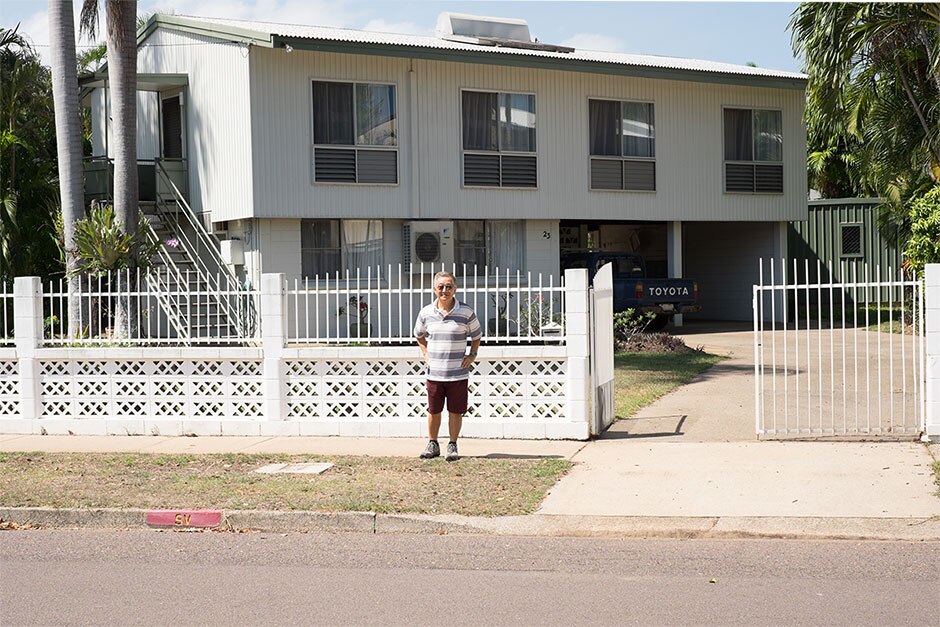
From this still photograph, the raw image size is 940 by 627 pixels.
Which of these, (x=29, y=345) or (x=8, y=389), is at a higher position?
(x=29, y=345)

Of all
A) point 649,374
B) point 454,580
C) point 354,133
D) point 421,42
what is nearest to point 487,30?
point 421,42

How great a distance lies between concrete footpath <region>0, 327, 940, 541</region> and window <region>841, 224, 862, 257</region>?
22.2 meters

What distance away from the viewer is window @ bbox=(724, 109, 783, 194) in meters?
27.6

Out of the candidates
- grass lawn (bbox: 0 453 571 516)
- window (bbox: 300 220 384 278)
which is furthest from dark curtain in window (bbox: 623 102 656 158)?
grass lawn (bbox: 0 453 571 516)

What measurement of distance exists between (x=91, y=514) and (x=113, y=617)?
2899 millimetres

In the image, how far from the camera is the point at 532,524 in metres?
8.38

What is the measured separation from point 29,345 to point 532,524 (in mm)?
7333

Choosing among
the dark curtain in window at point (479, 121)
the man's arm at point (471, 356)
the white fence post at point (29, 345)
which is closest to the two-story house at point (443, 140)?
the dark curtain in window at point (479, 121)

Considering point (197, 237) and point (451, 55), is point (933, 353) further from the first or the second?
point (197, 237)

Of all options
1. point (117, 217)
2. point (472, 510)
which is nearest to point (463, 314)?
point (472, 510)

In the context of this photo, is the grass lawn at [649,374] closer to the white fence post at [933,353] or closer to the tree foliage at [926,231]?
the white fence post at [933,353]

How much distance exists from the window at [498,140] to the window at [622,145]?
63.9 inches

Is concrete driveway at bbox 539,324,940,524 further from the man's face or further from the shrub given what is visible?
the shrub

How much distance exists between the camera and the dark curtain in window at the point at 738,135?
90.4 ft
